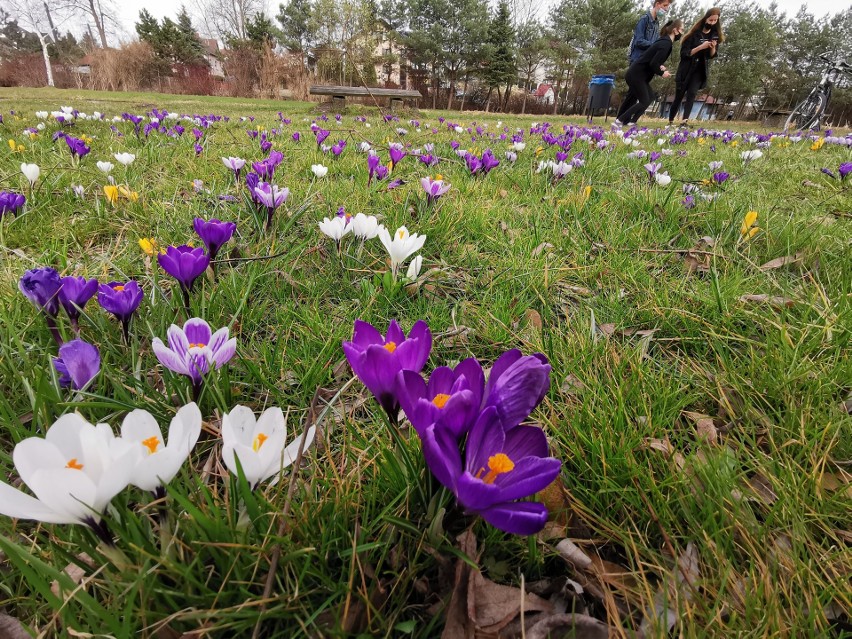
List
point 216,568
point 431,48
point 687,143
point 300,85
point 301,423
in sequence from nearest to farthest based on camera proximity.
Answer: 1. point 216,568
2. point 301,423
3. point 687,143
4. point 300,85
5. point 431,48

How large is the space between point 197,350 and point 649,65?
11334 mm

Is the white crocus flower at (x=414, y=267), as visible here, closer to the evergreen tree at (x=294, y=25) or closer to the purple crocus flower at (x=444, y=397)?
the purple crocus flower at (x=444, y=397)

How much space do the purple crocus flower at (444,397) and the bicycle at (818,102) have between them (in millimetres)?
13303

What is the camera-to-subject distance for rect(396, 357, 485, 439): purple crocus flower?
0.69 meters

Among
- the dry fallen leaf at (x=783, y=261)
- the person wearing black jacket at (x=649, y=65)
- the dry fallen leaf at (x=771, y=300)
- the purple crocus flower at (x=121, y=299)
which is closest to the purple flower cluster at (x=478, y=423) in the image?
the purple crocus flower at (x=121, y=299)

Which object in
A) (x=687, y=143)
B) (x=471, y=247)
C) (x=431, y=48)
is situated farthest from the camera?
(x=431, y=48)

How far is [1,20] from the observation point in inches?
1799

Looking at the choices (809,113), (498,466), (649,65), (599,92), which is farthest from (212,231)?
(809,113)

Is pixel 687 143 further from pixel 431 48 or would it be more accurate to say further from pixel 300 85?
pixel 431 48

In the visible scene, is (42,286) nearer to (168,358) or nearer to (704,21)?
(168,358)

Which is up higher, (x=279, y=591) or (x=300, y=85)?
(x=300, y=85)

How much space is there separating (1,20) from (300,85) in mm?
50225

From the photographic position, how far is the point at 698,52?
952 centimetres

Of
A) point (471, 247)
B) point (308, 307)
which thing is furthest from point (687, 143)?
point (308, 307)
